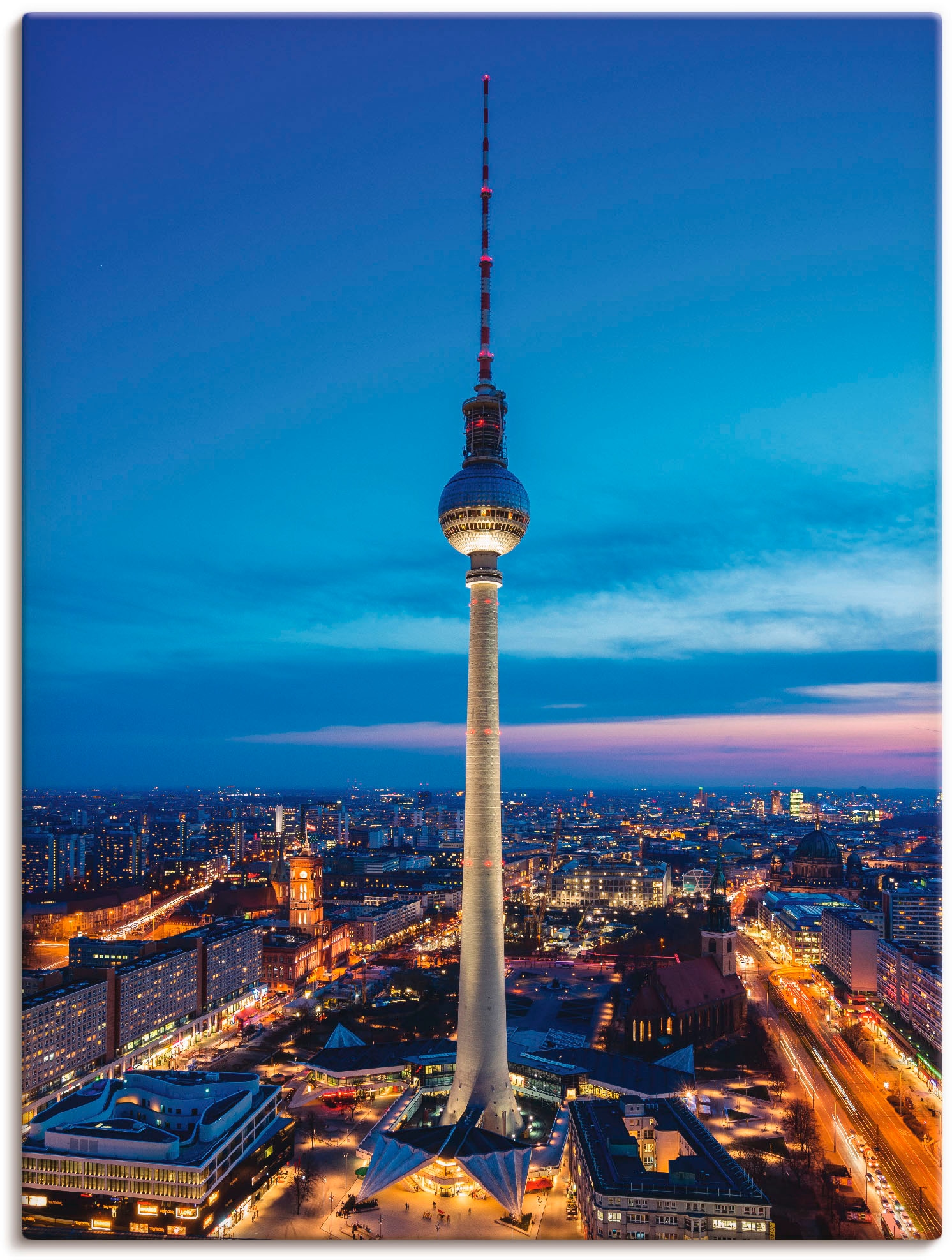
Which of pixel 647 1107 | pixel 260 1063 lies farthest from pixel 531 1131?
pixel 260 1063

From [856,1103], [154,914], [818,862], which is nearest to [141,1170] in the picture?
[856,1103]

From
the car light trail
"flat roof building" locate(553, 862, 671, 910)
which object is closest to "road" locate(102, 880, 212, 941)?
"flat roof building" locate(553, 862, 671, 910)

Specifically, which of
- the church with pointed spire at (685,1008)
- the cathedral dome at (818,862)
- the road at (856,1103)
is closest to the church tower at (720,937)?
the church with pointed spire at (685,1008)

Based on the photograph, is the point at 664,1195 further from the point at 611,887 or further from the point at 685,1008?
the point at 611,887

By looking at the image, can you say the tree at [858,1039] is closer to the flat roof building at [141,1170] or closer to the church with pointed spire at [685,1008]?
the church with pointed spire at [685,1008]

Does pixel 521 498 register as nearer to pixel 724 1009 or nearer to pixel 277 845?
pixel 724 1009

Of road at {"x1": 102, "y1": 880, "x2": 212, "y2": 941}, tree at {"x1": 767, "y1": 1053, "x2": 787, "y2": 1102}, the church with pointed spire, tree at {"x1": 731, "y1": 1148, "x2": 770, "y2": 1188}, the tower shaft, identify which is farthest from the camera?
road at {"x1": 102, "y1": 880, "x2": 212, "y2": 941}

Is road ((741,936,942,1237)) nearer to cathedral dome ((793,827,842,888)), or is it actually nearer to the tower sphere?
the tower sphere
